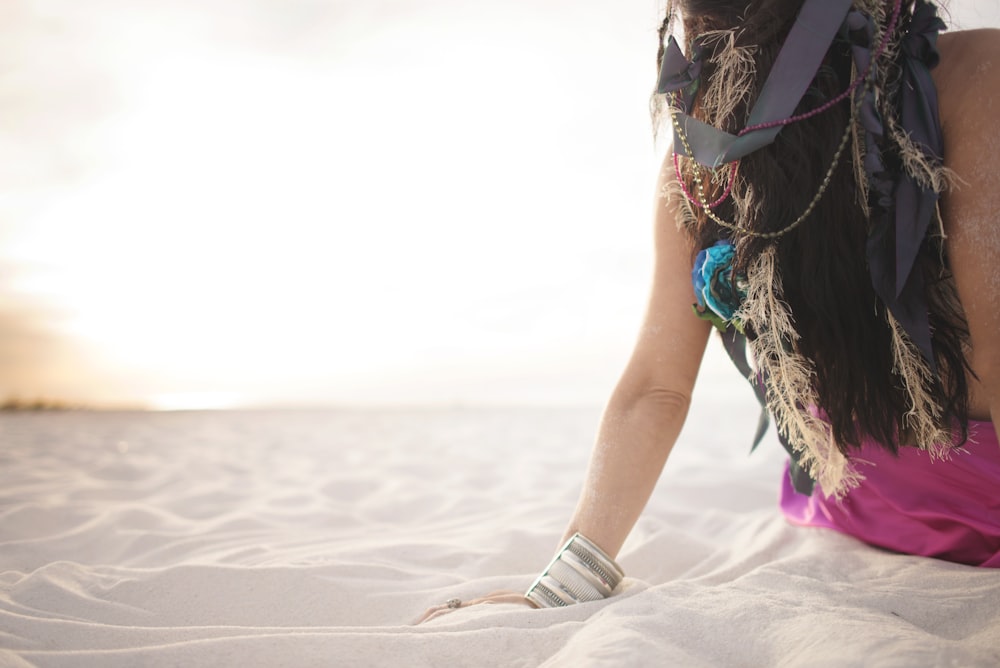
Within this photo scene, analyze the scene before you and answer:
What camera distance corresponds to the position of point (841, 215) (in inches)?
40.7

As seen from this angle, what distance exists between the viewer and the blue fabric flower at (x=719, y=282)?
115 cm

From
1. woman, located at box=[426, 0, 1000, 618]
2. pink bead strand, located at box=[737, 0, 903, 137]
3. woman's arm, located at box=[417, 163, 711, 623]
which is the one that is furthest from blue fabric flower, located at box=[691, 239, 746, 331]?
pink bead strand, located at box=[737, 0, 903, 137]

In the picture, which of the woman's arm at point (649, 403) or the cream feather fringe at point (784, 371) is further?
the woman's arm at point (649, 403)

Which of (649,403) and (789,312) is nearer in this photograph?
(789,312)

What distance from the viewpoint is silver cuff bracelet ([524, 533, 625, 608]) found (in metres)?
1.23

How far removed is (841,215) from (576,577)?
78 centimetres

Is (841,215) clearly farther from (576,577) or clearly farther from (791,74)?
(576,577)

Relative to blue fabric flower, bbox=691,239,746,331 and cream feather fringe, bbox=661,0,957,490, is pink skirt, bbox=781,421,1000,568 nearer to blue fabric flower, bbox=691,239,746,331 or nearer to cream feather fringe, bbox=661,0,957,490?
cream feather fringe, bbox=661,0,957,490

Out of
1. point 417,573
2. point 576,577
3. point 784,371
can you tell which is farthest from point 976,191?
point 417,573

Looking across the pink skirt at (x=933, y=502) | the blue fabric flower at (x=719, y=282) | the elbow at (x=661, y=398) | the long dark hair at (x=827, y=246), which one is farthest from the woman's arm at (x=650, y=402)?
the pink skirt at (x=933, y=502)

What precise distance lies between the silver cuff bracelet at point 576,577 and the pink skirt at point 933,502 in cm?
61

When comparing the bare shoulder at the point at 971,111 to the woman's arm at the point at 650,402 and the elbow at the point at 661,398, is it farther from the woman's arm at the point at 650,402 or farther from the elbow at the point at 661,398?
the elbow at the point at 661,398

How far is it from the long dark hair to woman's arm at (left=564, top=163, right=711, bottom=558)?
0.22m

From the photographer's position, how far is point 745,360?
132 cm
